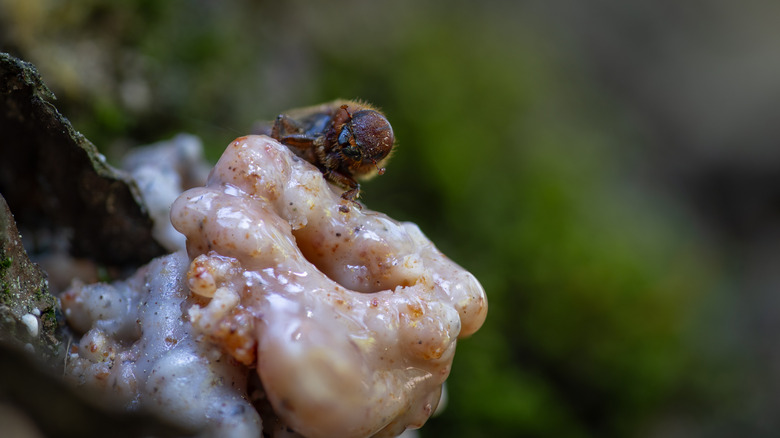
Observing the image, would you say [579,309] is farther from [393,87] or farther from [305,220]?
[305,220]

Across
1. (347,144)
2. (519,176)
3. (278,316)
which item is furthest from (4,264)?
(519,176)

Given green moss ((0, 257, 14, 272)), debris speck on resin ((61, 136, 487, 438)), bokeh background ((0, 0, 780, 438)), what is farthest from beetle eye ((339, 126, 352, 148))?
bokeh background ((0, 0, 780, 438))

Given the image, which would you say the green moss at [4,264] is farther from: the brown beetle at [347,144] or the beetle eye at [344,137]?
the beetle eye at [344,137]

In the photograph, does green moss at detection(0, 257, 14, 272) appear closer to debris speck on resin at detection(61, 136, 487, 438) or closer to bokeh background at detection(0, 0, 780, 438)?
debris speck on resin at detection(61, 136, 487, 438)

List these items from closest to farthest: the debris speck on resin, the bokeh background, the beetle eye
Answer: the debris speck on resin → the beetle eye → the bokeh background

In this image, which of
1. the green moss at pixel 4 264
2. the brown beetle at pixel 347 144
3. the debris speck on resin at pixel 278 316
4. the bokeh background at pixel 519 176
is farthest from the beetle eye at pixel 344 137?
the bokeh background at pixel 519 176

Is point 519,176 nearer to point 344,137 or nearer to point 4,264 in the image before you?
point 344,137
